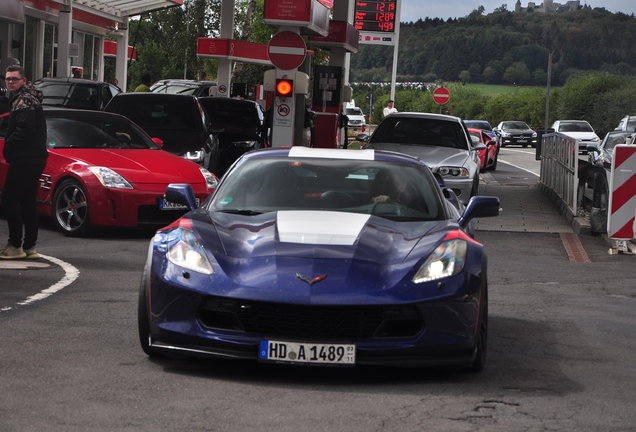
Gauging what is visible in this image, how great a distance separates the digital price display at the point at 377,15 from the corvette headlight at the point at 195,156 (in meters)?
28.5

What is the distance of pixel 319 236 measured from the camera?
5.55 meters

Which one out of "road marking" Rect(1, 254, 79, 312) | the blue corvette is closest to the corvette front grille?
the blue corvette

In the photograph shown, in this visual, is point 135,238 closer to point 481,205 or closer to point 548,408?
point 481,205

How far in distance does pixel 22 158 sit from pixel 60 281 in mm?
1657

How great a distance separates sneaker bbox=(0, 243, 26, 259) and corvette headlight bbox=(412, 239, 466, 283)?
529cm

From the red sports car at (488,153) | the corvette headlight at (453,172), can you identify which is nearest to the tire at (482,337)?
the corvette headlight at (453,172)

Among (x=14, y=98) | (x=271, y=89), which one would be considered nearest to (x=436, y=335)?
(x=14, y=98)

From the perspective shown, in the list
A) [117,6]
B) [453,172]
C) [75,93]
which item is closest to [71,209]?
[453,172]

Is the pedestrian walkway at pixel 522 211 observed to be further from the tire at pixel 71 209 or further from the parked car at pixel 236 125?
the tire at pixel 71 209

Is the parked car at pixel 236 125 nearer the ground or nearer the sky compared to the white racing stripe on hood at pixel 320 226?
nearer the sky

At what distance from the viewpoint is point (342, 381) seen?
536cm

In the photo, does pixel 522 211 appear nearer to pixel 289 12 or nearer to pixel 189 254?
pixel 289 12

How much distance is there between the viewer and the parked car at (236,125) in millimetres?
19406

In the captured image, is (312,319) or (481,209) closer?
(312,319)
